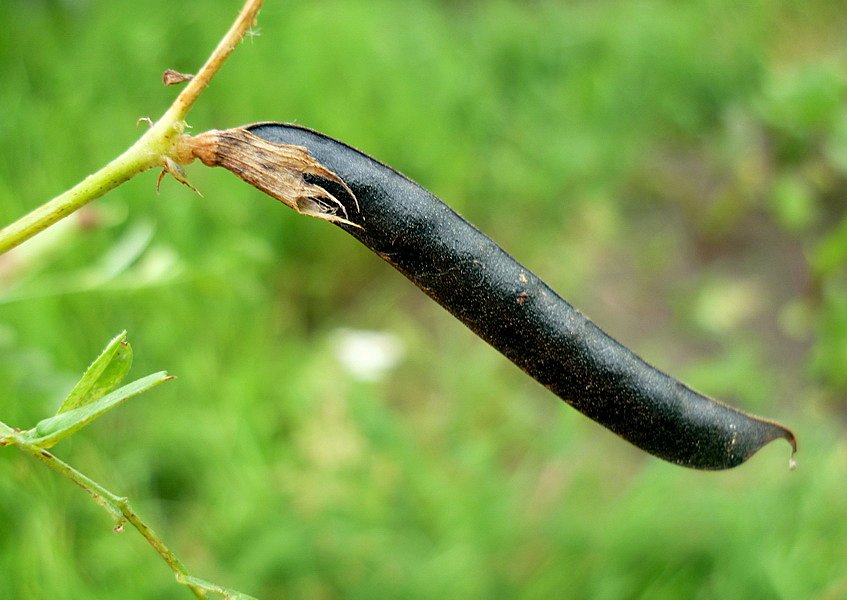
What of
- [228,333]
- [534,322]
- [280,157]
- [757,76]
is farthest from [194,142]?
[757,76]

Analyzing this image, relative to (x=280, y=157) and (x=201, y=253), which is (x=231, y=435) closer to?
(x=201, y=253)

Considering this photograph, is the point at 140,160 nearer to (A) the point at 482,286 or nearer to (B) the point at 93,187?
(B) the point at 93,187

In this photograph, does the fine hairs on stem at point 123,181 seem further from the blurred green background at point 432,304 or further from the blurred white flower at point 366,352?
the blurred white flower at point 366,352

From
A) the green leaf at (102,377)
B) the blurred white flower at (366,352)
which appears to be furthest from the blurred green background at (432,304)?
the green leaf at (102,377)

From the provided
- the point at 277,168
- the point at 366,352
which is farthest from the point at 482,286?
the point at 366,352

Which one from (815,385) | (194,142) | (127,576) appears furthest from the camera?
(815,385)

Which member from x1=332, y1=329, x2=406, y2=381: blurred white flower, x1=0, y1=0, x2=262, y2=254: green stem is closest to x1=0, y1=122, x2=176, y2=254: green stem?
x1=0, y1=0, x2=262, y2=254: green stem
